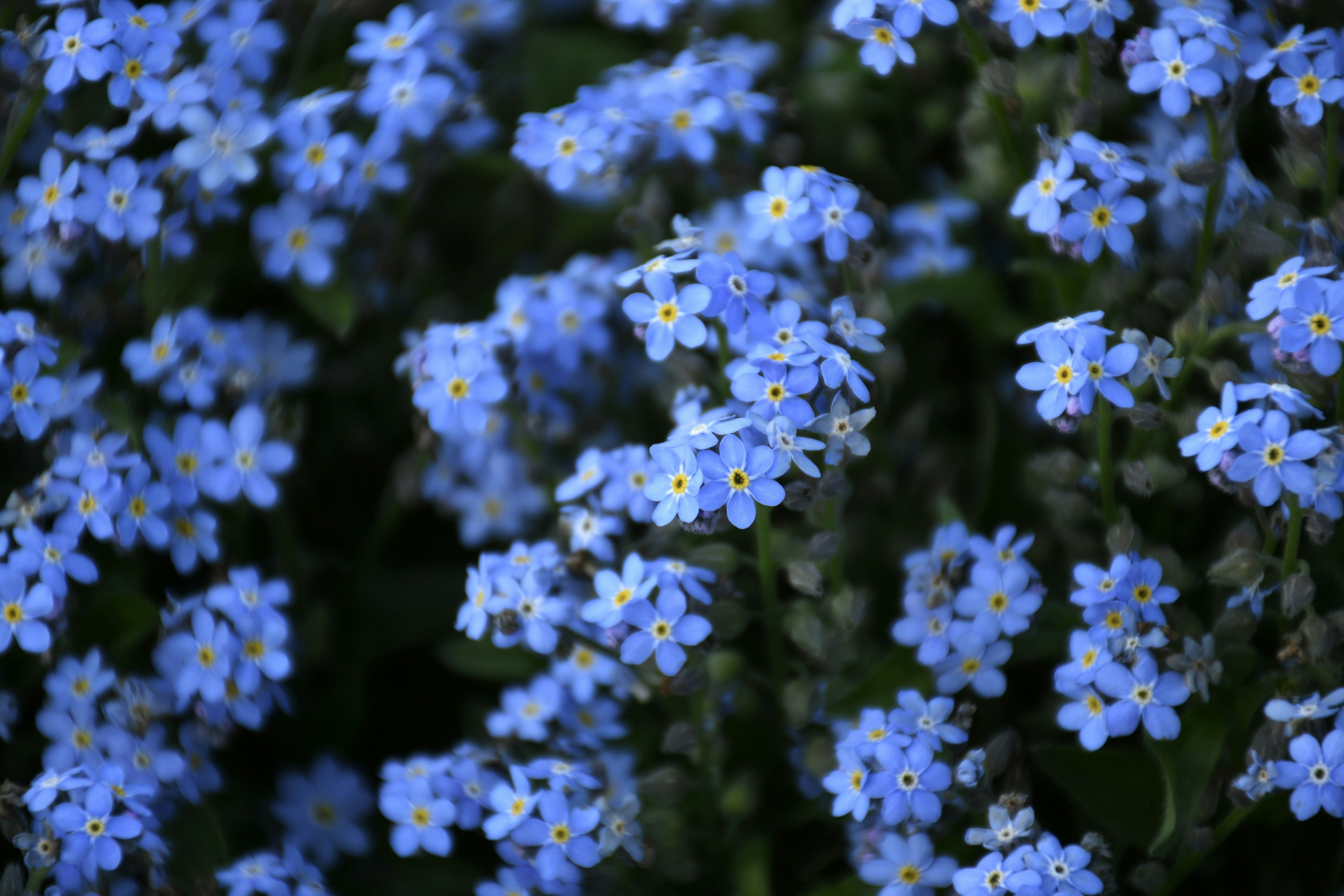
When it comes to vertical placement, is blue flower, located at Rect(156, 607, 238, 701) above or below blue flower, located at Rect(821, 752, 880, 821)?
above

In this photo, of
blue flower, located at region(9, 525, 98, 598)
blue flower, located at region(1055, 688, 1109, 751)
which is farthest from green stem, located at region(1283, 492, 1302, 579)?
blue flower, located at region(9, 525, 98, 598)

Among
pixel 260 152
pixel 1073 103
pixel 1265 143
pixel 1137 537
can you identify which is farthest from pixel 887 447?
pixel 260 152

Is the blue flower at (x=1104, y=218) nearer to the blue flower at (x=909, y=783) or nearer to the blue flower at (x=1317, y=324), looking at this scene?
the blue flower at (x=1317, y=324)

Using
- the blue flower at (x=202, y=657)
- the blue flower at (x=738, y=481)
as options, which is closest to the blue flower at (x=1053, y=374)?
the blue flower at (x=738, y=481)

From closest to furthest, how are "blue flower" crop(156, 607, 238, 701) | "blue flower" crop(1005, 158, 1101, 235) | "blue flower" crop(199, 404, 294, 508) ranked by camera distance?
"blue flower" crop(1005, 158, 1101, 235), "blue flower" crop(156, 607, 238, 701), "blue flower" crop(199, 404, 294, 508)

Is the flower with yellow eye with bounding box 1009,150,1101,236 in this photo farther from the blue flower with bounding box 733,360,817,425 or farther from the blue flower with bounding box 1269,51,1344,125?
the blue flower with bounding box 733,360,817,425

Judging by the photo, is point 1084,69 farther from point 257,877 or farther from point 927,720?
point 257,877

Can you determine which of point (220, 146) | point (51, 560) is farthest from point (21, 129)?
point (51, 560)
